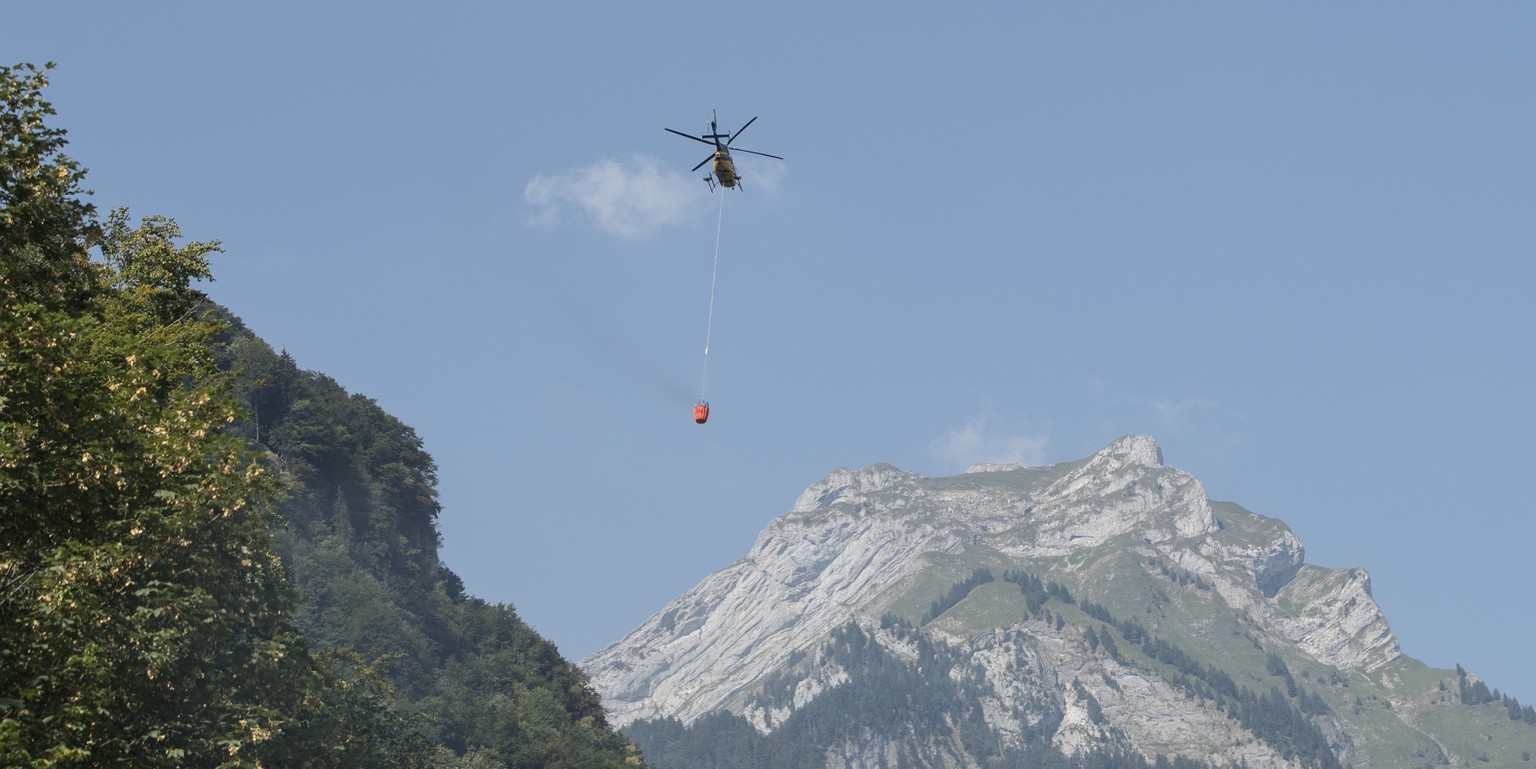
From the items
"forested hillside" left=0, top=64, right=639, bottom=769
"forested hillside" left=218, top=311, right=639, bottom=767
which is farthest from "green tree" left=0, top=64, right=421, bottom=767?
"forested hillside" left=218, top=311, right=639, bottom=767

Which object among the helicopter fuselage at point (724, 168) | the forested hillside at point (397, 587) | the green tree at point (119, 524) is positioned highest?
the forested hillside at point (397, 587)

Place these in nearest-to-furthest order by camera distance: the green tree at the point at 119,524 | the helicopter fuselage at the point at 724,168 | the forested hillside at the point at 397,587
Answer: the green tree at the point at 119,524, the helicopter fuselage at the point at 724,168, the forested hillside at the point at 397,587

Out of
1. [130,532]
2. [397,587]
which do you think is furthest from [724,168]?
[397,587]

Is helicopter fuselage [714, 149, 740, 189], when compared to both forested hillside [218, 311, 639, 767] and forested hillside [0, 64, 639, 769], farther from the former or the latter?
forested hillside [218, 311, 639, 767]

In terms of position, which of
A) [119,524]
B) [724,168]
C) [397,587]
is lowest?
[119,524]

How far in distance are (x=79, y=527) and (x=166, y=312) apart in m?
21.0

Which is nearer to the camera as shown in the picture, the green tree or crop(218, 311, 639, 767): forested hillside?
the green tree

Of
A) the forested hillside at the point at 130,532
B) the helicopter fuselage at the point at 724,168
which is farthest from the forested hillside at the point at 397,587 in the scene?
the helicopter fuselage at the point at 724,168

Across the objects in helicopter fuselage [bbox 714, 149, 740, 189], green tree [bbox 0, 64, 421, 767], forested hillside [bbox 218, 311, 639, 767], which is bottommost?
green tree [bbox 0, 64, 421, 767]

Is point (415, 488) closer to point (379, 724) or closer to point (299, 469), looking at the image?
point (299, 469)

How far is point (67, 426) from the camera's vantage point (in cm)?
3756

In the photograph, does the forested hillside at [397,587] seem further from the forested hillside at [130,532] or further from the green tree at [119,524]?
the green tree at [119,524]

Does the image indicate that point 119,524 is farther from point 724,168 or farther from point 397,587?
point 397,587

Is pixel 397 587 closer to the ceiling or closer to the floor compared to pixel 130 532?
closer to the ceiling
